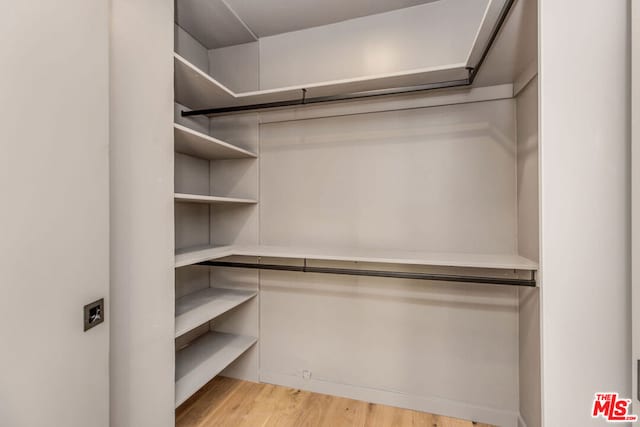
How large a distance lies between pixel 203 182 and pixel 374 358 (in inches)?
70.7

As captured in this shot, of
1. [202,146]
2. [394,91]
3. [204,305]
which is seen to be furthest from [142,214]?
[394,91]

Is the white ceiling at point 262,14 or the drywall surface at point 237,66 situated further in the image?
the drywall surface at point 237,66

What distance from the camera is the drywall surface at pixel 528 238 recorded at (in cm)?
135

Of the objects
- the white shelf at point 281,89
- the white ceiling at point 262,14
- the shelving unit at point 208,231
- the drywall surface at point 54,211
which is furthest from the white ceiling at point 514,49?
the drywall surface at point 54,211

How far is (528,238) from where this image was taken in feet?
4.80

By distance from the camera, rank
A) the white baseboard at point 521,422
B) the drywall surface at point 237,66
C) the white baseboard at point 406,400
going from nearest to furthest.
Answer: the white baseboard at point 521,422
the white baseboard at point 406,400
the drywall surface at point 237,66

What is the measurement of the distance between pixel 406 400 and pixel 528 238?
1265 millimetres

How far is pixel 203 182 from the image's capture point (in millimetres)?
2227

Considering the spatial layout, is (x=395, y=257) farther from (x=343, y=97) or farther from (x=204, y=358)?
(x=204, y=358)

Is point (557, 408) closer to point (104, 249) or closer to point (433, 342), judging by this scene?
point (433, 342)

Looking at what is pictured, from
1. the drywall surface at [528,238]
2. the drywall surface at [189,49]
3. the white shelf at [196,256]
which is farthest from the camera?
the drywall surface at [189,49]

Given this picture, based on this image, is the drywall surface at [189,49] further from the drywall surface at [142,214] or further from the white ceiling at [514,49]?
the white ceiling at [514,49]
